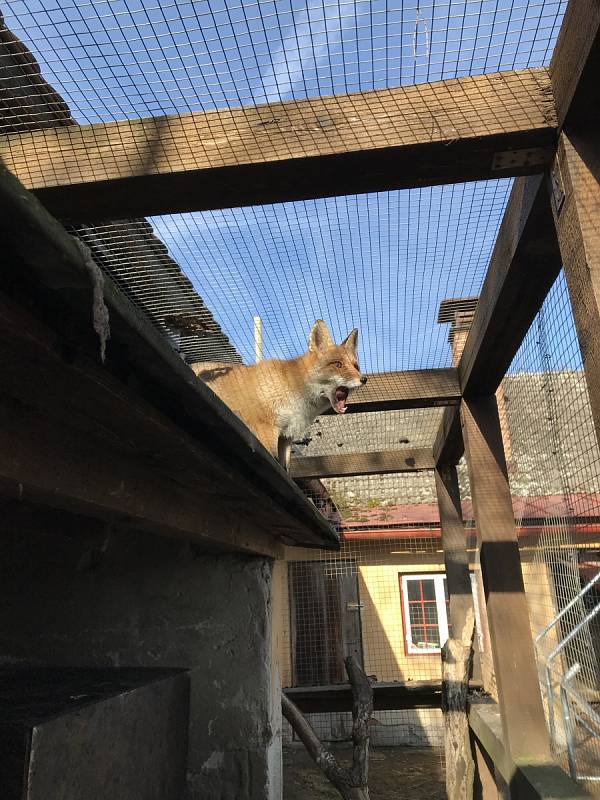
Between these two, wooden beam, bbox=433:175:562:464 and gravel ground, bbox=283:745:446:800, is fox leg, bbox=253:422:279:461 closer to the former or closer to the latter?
wooden beam, bbox=433:175:562:464

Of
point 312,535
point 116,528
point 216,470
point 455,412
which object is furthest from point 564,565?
point 216,470

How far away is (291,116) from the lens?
182 centimetres

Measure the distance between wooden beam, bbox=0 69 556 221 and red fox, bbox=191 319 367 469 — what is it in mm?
2118

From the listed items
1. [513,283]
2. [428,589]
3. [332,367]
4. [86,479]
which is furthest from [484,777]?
[428,589]

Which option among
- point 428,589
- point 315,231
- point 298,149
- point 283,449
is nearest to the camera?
point 298,149

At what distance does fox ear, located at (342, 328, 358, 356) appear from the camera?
15.1 ft

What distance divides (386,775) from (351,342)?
19.6 feet

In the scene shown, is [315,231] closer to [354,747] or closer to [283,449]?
[283,449]

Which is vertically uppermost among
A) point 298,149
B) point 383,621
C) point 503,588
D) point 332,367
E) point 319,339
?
point 319,339

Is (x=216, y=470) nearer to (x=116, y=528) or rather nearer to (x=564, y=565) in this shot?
(x=116, y=528)

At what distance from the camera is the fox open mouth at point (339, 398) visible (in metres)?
4.30

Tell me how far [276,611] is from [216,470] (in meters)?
1.82

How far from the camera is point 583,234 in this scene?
5.14 feet

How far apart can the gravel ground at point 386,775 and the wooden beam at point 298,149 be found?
6801 mm
